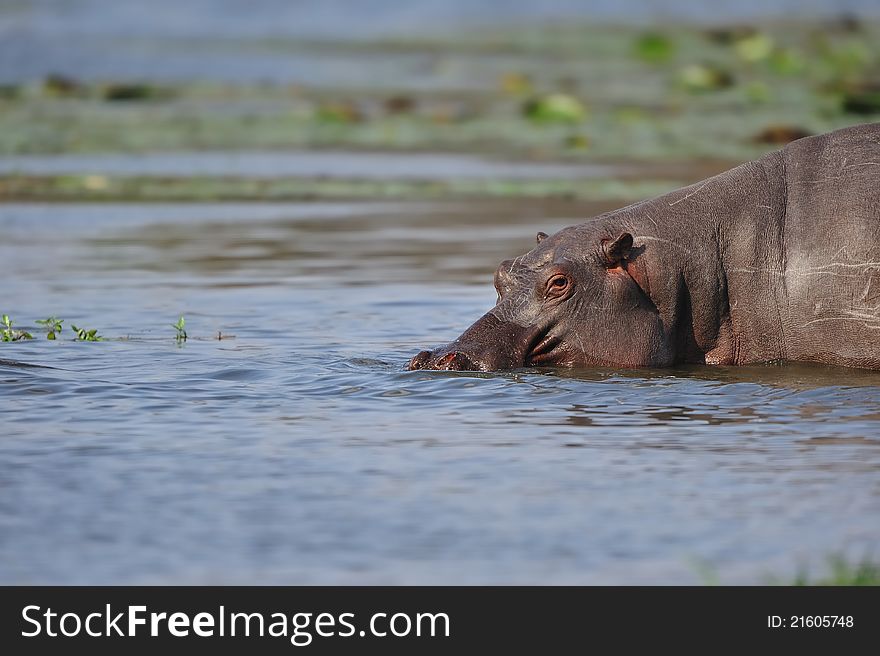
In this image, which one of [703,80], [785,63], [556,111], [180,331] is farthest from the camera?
[785,63]

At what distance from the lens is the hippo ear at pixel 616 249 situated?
872 cm

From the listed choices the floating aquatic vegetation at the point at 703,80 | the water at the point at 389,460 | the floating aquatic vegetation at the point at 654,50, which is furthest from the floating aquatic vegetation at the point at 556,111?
the water at the point at 389,460

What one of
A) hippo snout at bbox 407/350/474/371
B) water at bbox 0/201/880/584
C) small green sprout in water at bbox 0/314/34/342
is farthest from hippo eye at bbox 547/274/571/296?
small green sprout in water at bbox 0/314/34/342

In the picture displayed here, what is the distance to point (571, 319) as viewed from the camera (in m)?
8.84

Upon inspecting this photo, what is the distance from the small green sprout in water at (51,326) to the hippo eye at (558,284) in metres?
3.21

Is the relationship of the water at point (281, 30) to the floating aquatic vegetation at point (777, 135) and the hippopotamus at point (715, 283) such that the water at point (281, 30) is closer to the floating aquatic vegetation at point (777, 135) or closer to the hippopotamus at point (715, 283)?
the floating aquatic vegetation at point (777, 135)

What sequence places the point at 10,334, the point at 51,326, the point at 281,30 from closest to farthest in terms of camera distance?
the point at 10,334 < the point at 51,326 < the point at 281,30

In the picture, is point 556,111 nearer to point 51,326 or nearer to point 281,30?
point 51,326

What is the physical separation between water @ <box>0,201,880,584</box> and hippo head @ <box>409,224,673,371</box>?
0.14 meters

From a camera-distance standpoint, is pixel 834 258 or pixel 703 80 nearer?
pixel 834 258

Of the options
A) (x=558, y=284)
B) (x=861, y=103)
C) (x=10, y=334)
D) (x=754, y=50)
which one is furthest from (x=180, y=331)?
(x=754, y=50)

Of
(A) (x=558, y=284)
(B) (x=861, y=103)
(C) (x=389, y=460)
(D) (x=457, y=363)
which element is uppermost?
(B) (x=861, y=103)

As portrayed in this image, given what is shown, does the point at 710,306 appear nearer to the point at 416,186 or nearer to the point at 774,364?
the point at 774,364

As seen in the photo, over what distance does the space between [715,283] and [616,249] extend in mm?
615
